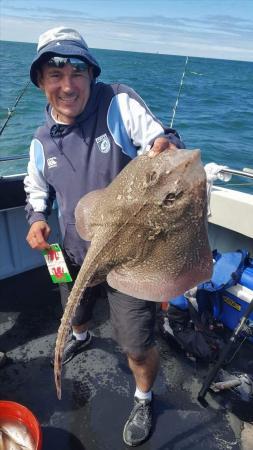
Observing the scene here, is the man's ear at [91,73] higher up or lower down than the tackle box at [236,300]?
higher up

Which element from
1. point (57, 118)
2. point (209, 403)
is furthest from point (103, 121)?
point (209, 403)

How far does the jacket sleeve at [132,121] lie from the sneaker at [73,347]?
2.38 metres

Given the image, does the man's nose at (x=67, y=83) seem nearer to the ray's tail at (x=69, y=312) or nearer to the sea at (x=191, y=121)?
the ray's tail at (x=69, y=312)

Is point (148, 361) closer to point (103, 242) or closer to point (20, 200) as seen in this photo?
point (103, 242)

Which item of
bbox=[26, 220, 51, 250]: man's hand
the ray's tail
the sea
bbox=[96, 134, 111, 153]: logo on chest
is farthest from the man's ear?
the sea

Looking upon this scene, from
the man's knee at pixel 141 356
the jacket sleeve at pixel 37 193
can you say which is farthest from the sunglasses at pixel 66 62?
the man's knee at pixel 141 356

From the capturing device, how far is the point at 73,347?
13.3ft

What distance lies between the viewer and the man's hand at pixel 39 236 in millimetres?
3145

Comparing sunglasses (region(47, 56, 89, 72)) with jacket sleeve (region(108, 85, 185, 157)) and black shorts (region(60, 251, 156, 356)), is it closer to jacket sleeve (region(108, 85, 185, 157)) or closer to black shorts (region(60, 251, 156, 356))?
jacket sleeve (region(108, 85, 185, 157))

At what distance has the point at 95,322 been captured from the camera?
466cm

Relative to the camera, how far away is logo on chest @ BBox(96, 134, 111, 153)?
2906 millimetres

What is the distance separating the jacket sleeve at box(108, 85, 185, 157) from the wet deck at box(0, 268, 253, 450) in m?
2.44

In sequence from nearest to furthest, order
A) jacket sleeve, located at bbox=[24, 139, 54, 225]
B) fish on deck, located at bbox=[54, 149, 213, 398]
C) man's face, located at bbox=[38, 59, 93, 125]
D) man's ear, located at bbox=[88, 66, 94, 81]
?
fish on deck, located at bbox=[54, 149, 213, 398] < man's face, located at bbox=[38, 59, 93, 125] < man's ear, located at bbox=[88, 66, 94, 81] < jacket sleeve, located at bbox=[24, 139, 54, 225]

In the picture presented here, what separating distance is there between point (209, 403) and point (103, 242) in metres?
2.27
